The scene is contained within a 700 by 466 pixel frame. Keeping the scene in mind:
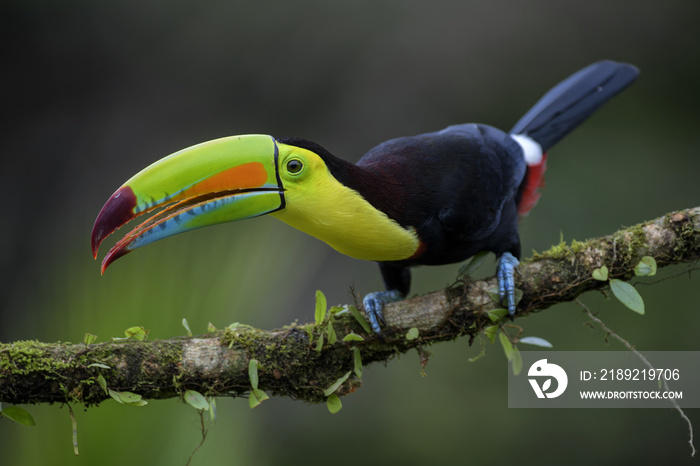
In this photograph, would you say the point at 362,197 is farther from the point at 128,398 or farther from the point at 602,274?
the point at 128,398

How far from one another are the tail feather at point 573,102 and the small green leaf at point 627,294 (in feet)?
3.90

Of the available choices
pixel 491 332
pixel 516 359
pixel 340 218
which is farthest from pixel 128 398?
pixel 516 359

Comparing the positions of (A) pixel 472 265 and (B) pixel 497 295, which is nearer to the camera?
(B) pixel 497 295

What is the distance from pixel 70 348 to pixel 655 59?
4.28 m

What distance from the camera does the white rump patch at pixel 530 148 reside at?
2.82 metres

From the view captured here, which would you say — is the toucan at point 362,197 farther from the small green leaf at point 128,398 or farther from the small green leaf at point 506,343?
the small green leaf at point 128,398

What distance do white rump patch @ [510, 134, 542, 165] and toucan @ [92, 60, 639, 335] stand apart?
0.17 metres

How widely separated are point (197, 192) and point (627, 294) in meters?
1.19

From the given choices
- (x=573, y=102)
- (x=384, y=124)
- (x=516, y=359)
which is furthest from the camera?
(x=384, y=124)

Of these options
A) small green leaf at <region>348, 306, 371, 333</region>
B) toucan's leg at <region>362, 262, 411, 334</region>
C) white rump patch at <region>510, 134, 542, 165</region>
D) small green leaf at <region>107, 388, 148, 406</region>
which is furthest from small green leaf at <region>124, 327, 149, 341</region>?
white rump patch at <region>510, 134, 542, 165</region>

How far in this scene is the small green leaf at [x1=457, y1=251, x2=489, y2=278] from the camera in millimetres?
→ 2107

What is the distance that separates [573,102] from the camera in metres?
3.00

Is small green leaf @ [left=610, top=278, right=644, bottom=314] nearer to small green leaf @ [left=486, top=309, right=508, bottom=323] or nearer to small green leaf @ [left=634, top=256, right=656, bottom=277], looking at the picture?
small green leaf @ [left=634, top=256, right=656, bottom=277]

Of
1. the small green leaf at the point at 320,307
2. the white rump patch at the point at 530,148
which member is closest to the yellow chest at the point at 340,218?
the small green leaf at the point at 320,307
